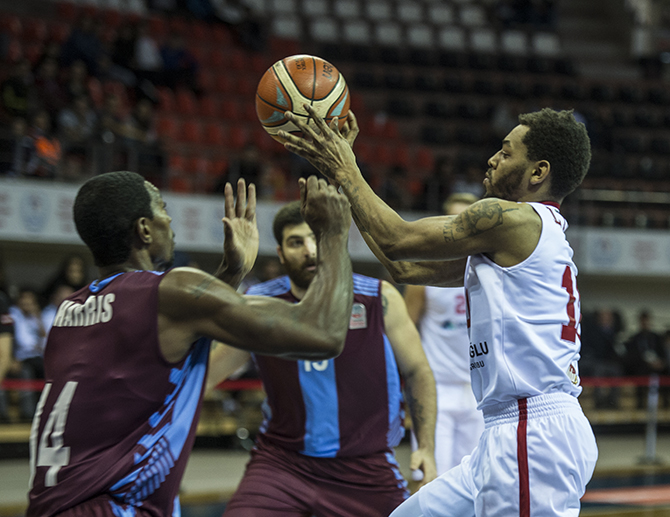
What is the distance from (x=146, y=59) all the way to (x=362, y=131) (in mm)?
4617

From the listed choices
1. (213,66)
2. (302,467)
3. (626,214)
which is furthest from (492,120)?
(302,467)

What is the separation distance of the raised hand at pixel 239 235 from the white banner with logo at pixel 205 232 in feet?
26.1

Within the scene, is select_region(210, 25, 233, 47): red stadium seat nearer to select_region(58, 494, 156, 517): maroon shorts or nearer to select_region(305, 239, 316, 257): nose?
select_region(305, 239, 316, 257): nose

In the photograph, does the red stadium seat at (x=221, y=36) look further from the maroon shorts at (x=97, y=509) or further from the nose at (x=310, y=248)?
the maroon shorts at (x=97, y=509)

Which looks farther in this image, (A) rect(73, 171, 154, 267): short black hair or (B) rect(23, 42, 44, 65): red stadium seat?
(B) rect(23, 42, 44, 65): red stadium seat

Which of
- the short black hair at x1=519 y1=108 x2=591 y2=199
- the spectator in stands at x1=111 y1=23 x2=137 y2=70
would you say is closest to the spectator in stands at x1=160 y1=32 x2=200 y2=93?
the spectator in stands at x1=111 y1=23 x2=137 y2=70

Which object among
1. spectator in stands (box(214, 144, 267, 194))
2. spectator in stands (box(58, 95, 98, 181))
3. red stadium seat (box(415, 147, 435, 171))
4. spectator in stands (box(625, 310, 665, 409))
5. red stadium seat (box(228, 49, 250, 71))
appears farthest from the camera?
red stadium seat (box(228, 49, 250, 71))

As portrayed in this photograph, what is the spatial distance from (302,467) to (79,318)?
5.20ft

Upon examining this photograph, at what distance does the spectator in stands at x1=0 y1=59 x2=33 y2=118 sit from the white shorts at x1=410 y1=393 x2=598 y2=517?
987cm

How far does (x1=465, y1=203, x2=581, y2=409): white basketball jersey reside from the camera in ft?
9.39

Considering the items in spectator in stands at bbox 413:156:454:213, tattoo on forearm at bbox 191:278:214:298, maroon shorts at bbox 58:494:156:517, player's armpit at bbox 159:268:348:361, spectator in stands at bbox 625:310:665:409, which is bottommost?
spectator in stands at bbox 625:310:665:409

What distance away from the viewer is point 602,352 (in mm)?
12164

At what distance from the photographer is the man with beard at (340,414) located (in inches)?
141

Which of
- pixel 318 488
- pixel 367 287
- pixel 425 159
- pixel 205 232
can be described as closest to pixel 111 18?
pixel 205 232
